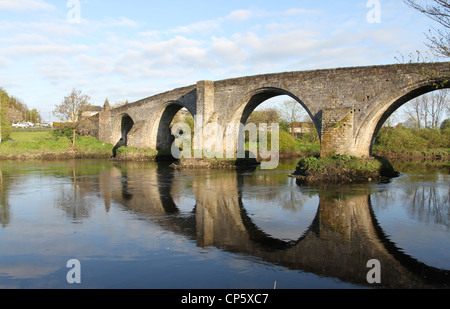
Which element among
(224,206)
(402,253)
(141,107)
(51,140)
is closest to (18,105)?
(51,140)

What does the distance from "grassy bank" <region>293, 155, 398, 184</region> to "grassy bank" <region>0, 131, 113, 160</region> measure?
77.2ft

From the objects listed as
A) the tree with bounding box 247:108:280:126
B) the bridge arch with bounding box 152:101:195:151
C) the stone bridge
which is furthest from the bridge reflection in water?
the tree with bounding box 247:108:280:126

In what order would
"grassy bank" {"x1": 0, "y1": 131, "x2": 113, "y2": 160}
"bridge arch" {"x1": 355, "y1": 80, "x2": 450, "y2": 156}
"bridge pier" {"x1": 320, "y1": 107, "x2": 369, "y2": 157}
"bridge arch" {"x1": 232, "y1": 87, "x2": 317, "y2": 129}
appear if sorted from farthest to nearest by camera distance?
"grassy bank" {"x1": 0, "y1": 131, "x2": 113, "y2": 160}
"bridge arch" {"x1": 232, "y1": 87, "x2": 317, "y2": 129}
"bridge pier" {"x1": 320, "y1": 107, "x2": 369, "y2": 157}
"bridge arch" {"x1": 355, "y1": 80, "x2": 450, "y2": 156}

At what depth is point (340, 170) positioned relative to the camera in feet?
51.0

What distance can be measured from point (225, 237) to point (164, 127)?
2594cm

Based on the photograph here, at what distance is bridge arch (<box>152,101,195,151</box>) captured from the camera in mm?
30953

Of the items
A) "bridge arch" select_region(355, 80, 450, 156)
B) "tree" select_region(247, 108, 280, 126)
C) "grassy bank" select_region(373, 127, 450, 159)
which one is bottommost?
"grassy bank" select_region(373, 127, 450, 159)

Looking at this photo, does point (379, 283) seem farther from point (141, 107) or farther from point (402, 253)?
point (141, 107)

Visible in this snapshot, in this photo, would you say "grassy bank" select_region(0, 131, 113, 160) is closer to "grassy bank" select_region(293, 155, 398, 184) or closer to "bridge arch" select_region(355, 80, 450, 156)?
"grassy bank" select_region(293, 155, 398, 184)

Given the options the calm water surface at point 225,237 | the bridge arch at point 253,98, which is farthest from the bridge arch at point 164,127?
the calm water surface at point 225,237

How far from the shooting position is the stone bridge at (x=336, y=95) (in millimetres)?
15492

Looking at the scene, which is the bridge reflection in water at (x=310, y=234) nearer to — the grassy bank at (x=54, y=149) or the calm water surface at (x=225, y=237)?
the calm water surface at (x=225, y=237)

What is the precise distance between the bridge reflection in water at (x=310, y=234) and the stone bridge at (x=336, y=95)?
4.74 meters

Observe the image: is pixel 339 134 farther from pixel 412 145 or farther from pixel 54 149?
pixel 54 149
